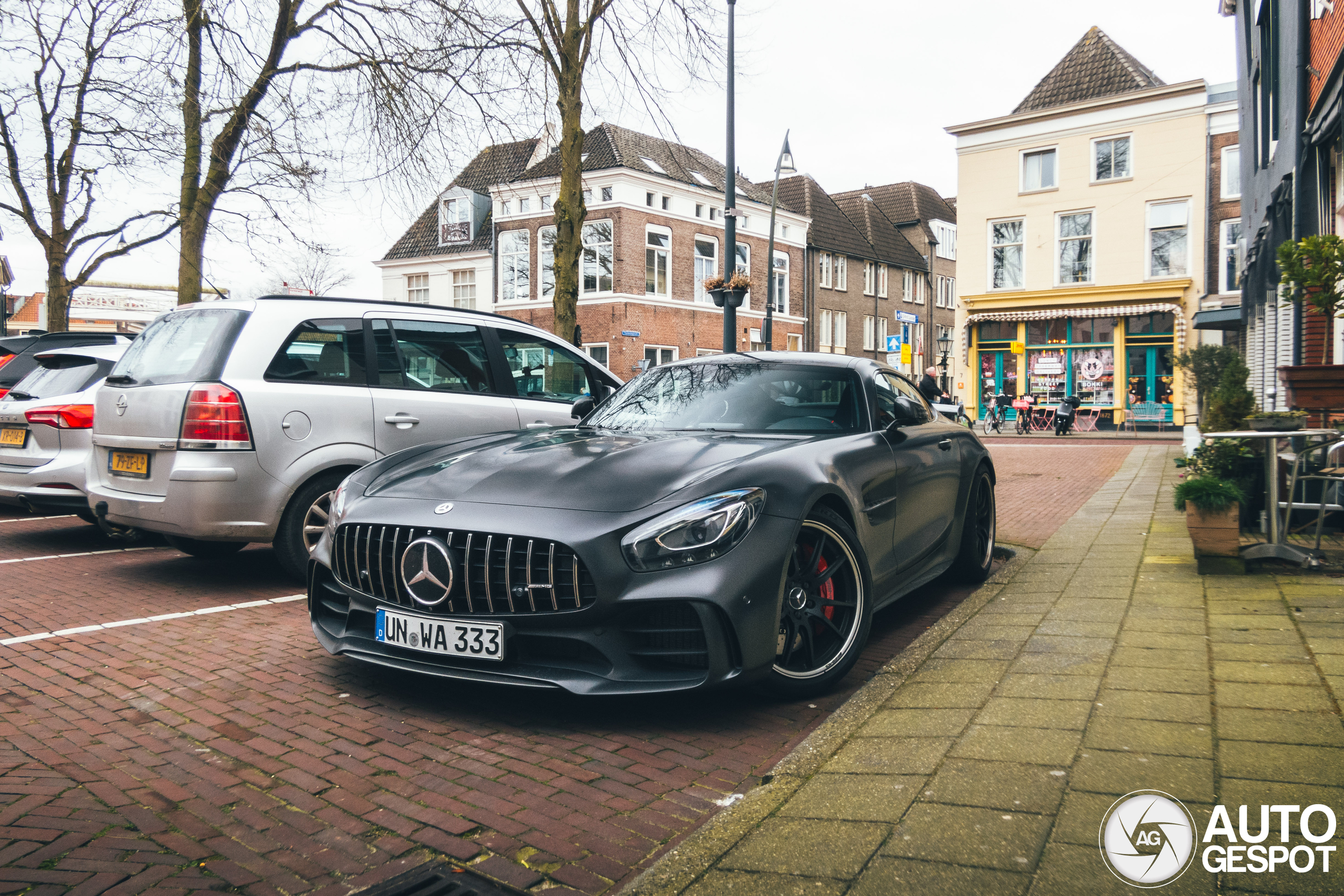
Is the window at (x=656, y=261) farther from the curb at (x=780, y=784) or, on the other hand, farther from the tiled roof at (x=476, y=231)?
the curb at (x=780, y=784)

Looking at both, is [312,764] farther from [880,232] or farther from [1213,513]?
[880,232]

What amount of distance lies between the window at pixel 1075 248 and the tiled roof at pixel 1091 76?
12.2 ft

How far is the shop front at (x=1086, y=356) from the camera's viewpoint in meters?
30.4

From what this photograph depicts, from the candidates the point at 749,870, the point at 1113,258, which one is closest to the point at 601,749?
the point at 749,870

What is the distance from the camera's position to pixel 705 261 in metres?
41.3

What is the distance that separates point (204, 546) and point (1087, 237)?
30.7m

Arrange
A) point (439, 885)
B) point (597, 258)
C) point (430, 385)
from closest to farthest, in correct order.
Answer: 1. point (439, 885)
2. point (430, 385)
3. point (597, 258)

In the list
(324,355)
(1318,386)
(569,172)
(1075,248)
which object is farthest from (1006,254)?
Answer: (324,355)

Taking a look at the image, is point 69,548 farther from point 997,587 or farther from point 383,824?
point 997,587

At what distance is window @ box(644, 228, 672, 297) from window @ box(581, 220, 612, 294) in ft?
4.67

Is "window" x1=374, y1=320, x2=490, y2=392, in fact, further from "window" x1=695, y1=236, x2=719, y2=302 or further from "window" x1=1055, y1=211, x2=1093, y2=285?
"window" x1=695, y1=236, x2=719, y2=302

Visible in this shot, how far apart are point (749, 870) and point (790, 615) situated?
4.85 feet

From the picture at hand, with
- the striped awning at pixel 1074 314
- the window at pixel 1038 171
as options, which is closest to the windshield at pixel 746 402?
the striped awning at pixel 1074 314

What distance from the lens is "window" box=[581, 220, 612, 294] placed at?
124ft
